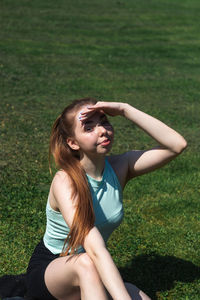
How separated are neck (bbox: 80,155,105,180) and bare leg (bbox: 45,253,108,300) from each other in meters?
0.67

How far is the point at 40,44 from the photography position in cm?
1552

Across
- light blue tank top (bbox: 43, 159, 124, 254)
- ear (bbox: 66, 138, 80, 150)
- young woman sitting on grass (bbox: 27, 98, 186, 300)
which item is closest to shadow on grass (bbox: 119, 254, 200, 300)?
Answer: young woman sitting on grass (bbox: 27, 98, 186, 300)

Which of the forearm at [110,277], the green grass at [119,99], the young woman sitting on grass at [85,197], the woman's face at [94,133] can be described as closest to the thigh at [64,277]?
the young woman sitting on grass at [85,197]

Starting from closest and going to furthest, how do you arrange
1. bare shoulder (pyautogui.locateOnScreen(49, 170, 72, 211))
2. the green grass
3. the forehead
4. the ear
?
1. bare shoulder (pyautogui.locateOnScreen(49, 170, 72, 211))
2. the forehead
3. the ear
4. the green grass

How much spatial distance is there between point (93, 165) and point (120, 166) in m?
0.29

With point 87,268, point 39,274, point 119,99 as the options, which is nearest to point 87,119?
point 87,268

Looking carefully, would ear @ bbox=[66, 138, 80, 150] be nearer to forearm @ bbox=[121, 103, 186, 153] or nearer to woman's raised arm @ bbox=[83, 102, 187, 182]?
woman's raised arm @ bbox=[83, 102, 187, 182]

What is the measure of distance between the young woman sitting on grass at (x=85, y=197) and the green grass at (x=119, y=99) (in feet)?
A: 3.36

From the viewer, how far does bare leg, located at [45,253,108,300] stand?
3434mm

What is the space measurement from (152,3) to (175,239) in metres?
19.8

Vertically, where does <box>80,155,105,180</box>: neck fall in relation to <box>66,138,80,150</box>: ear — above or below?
below

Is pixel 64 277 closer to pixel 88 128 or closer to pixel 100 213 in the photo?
pixel 100 213

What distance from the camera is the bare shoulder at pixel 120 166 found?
4.12 meters

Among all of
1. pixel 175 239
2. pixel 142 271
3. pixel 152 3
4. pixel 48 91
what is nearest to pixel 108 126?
pixel 142 271
